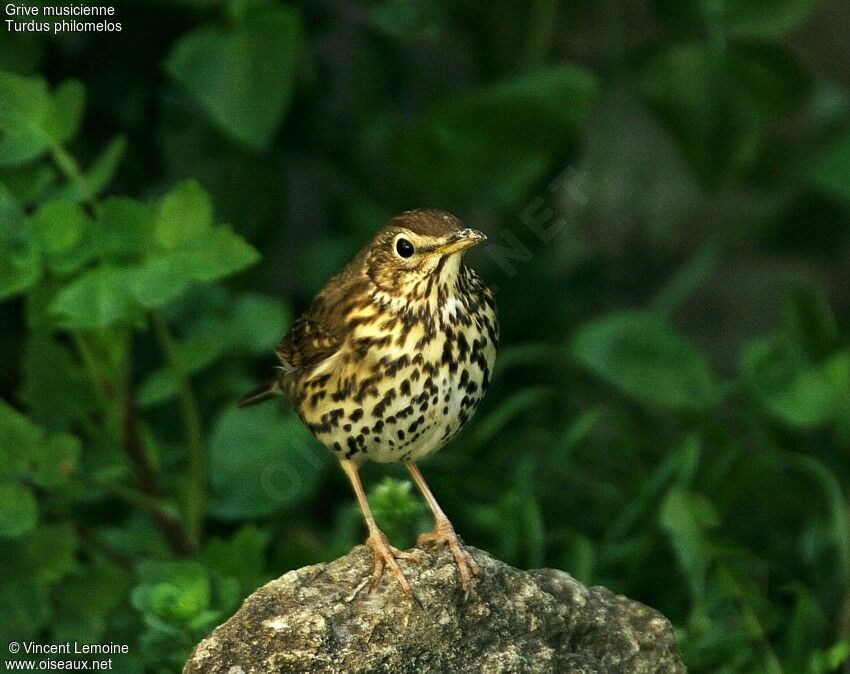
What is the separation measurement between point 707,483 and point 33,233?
6.92ft

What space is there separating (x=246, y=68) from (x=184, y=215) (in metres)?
0.95

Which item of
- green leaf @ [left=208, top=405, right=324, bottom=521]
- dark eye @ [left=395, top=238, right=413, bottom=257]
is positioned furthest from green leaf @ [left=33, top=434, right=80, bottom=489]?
dark eye @ [left=395, top=238, right=413, bottom=257]

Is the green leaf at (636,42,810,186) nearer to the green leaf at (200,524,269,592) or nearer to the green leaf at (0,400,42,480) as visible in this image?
the green leaf at (200,524,269,592)

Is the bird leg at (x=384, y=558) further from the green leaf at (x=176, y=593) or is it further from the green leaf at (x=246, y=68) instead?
the green leaf at (x=246, y=68)

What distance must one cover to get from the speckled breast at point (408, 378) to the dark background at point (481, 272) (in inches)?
14.8

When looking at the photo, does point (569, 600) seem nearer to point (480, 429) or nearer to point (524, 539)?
point (524, 539)

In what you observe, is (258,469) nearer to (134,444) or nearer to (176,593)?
(134,444)

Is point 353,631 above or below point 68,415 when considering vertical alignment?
above

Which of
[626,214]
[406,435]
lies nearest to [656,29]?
[626,214]

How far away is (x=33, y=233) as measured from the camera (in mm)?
3676

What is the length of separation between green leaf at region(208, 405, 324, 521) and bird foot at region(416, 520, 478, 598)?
1.21 m

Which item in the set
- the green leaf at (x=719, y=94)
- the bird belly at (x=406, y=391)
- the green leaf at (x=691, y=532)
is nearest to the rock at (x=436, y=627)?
the bird belly at (x=406, y=391)

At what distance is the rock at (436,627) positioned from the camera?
104 inches

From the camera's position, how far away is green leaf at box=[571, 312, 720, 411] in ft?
14.4
